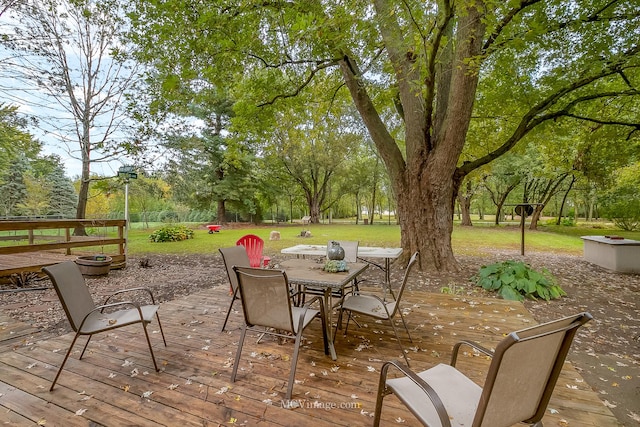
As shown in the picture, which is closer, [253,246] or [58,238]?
[253,246]

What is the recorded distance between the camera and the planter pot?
571cm

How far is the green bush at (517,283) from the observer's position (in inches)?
180

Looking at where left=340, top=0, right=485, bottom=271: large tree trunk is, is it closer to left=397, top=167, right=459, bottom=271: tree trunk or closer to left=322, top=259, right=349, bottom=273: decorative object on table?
left=397, top=167, right=459, bottom=271: tree trunk

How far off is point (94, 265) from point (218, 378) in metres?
5.17

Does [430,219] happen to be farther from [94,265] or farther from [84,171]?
[84,171]

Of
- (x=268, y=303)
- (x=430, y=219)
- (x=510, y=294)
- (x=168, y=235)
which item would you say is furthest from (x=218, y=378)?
(x=168, y=235)

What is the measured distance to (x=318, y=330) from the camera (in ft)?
10.2

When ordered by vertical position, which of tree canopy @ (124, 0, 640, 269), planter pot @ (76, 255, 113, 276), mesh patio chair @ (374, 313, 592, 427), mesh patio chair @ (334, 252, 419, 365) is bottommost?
planter pot @ (76, 255, 113, 276)

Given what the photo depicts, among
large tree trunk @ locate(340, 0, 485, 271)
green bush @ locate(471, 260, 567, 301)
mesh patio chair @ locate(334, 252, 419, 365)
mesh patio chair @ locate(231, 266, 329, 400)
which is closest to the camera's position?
mesh patio chair @ locate(231, 266, 329, 400)

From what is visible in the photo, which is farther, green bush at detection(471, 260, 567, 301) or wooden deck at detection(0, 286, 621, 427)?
green bush at detection(471, 260, 567, 301)

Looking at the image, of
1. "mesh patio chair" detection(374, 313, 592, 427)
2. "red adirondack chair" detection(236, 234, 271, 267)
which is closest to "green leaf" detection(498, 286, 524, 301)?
"mesh patio chair" detection(374, 313, 592, 427)

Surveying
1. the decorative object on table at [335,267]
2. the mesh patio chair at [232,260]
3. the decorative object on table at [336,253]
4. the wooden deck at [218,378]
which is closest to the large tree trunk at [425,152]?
the wooden deck at [218,378]

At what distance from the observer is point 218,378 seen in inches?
85.8

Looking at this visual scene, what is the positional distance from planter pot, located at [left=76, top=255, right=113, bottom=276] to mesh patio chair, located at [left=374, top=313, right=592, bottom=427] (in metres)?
6.54
